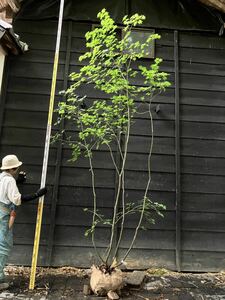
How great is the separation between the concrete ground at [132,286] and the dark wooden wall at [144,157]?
0.70ft

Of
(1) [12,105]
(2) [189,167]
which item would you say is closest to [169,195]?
(2) [189,167]

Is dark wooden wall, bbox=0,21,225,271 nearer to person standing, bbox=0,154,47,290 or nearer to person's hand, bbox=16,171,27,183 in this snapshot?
person's hand, bbox=16,171,27,183

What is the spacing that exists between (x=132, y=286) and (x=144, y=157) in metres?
2.07

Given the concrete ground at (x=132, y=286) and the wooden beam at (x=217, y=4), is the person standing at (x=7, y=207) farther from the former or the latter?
the wooden beam at (x=217, y=4)

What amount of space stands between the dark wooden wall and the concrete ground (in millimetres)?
214

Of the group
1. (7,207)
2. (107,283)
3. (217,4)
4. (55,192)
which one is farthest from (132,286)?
(217,4)

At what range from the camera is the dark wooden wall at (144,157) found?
5074 mm

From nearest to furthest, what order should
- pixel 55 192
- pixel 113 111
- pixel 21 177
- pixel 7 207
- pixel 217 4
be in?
pixel 7 207 → pixel 113 111 → pixel 21 177 → pixel 55 192 → pixel 217 4

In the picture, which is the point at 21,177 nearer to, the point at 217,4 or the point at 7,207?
the point at 7,207

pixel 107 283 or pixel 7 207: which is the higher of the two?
pixel 7 207

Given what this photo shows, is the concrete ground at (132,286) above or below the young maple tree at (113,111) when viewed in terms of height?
below

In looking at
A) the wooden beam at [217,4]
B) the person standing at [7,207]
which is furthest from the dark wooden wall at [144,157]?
the person standing at [7,207]

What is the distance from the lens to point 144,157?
17.7 feet

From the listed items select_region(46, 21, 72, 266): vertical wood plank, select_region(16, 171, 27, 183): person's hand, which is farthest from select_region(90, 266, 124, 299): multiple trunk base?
select_region(16, 171, 27, 183): person's hand
